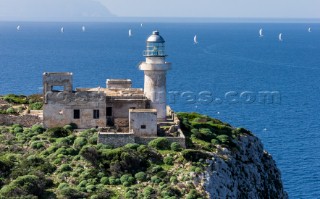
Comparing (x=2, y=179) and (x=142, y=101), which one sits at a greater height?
(x=142, y=101)

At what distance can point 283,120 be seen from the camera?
9538cm

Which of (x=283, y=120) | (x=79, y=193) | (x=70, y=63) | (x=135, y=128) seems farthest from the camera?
(x=70, y=63)

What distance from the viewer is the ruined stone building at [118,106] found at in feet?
162

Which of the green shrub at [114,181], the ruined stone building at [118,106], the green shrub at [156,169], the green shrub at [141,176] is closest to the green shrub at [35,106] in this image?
the ruined stone building at [118,106]

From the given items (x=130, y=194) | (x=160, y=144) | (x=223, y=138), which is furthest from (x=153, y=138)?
(x=130, y=194)

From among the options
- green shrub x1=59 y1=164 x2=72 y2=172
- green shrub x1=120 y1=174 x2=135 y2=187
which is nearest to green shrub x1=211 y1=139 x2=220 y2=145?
green shrub x1=120 y1=174 x2=135 y2=187

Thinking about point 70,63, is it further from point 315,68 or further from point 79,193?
point 79,193

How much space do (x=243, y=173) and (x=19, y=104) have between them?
892 inches

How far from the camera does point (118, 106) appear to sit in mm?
52812

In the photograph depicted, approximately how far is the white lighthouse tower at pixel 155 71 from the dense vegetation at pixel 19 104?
11.4 metres

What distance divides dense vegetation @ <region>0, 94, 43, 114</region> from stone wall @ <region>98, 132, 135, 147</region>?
11401mm

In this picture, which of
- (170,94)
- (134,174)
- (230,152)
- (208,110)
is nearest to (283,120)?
(208,110)

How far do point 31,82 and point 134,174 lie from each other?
8252cm

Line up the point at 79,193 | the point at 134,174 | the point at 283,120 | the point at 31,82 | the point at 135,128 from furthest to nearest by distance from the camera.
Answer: the point at 31,82
the point at 283,120
the point at 135,128
the point at 134,174
the point at 79,193
